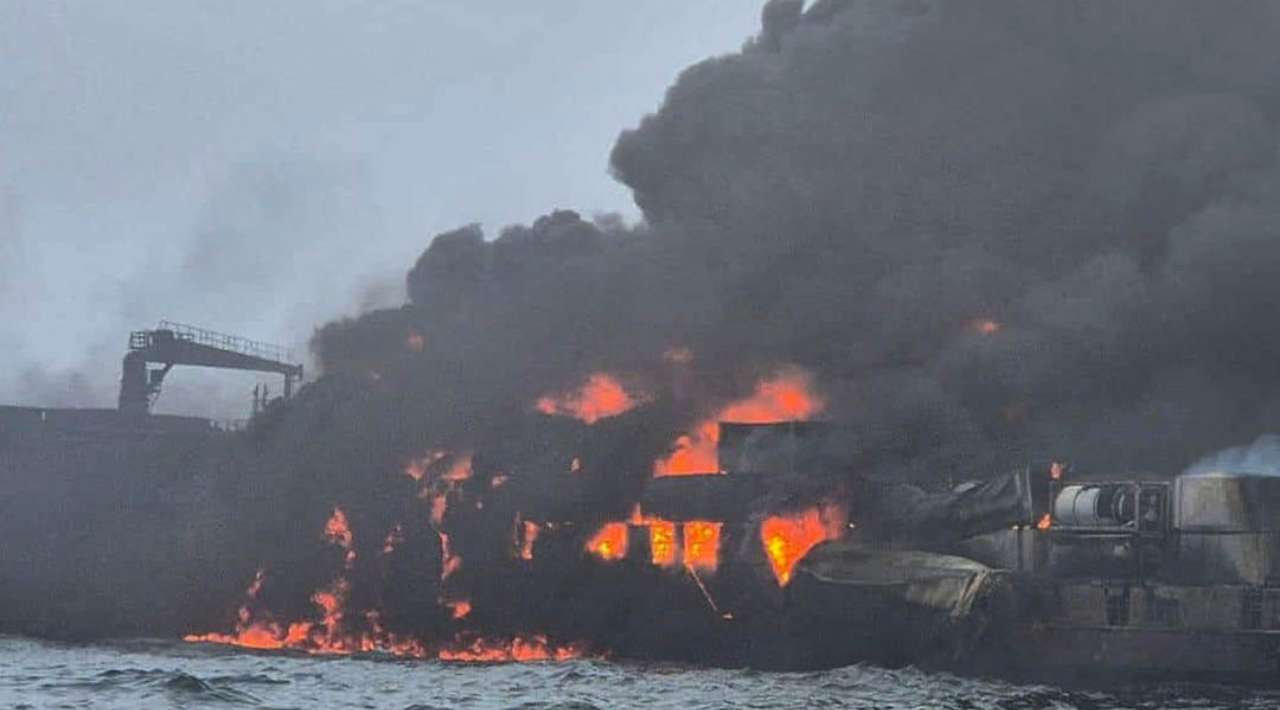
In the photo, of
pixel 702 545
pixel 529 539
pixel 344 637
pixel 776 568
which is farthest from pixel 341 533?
pixel 776 568

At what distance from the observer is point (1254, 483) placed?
71688mm

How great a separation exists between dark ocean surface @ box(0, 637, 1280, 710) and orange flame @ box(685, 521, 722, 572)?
7.48 meters

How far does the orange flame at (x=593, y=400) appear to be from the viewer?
107 meters

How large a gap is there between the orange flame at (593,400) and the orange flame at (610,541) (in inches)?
522

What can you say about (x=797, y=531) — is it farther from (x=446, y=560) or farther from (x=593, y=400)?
(x=593, y=400)

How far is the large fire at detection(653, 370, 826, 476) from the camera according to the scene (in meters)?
103

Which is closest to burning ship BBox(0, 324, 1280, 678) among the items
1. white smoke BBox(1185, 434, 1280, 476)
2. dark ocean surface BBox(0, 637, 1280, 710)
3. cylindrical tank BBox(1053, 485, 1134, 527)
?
cylindrical tank BBox(1053, 485, 1134, 527)

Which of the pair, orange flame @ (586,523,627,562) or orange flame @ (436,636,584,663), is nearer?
orange flame @ (436,636,584,663)

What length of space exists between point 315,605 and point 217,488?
16.9 meters

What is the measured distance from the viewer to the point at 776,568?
8744 cm

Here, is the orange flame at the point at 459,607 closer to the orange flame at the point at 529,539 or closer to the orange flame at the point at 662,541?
the orange flame at the point at 529,539

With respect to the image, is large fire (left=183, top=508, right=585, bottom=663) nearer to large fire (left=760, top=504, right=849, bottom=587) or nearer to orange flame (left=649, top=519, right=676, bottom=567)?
orange flame (left=649, top=519, right=676, bottom=567)

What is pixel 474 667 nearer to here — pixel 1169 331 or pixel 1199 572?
pixel 1199 572

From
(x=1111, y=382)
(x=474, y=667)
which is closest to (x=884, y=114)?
(x=1111, y=382)
